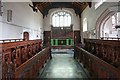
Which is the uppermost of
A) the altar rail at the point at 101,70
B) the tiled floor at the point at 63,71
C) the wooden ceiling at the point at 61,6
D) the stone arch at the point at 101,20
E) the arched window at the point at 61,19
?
the wooden ceiling at the point at 61,6

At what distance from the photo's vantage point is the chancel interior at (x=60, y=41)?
2980 mm

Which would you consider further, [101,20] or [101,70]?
[101,20]

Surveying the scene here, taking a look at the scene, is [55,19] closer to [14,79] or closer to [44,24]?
[44,24]

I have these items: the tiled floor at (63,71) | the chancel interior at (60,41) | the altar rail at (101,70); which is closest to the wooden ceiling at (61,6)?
the chancel interior at (60,41)

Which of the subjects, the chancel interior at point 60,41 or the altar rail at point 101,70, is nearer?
the altar rail at point 101,70

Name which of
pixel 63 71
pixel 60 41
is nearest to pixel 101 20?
pixel 63 71

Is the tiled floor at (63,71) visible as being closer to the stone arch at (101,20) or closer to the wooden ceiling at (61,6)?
the stone arch at (101,20)

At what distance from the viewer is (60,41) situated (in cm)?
1628

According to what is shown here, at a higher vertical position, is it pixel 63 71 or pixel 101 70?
pixel 101 70

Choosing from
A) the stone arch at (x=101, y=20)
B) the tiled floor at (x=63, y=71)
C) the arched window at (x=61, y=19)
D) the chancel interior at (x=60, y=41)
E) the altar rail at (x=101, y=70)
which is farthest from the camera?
the arched window at (x=61, y=19)

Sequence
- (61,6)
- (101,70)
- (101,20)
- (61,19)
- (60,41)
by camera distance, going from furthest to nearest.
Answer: (61,19), (60,41), (61,6), (101,20), (101,70)

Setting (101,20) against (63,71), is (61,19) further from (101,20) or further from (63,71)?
(63,71)

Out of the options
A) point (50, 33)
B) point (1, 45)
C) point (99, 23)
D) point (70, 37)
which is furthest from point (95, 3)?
point (1, 45)

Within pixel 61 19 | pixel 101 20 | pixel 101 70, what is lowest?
pixel 101 70
